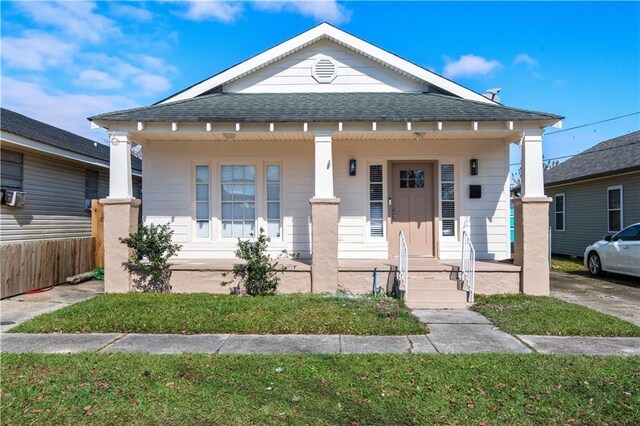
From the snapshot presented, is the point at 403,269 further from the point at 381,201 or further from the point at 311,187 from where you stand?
the point at 311,187

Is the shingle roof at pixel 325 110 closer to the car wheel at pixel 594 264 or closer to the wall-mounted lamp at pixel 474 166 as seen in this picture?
the wall-mounted lamp at pixel 474 166

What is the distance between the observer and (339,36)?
30.0 ft

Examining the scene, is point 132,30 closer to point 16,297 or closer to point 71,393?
point 16,297

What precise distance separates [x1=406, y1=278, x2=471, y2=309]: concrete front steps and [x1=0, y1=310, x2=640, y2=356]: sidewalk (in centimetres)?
146

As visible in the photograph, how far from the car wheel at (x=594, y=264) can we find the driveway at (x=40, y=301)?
12177 mm

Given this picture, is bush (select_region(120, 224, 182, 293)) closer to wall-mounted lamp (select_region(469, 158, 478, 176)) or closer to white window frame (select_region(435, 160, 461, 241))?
white window frame (select_region(435, 160, 461, 241))

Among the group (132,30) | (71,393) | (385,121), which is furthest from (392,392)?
(132,30)

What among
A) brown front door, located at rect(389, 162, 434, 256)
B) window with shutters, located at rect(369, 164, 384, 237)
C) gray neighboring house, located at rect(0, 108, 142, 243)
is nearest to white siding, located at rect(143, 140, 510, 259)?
window with shutters, located at rect(369, 164, 384, 237)

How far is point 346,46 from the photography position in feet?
30.3

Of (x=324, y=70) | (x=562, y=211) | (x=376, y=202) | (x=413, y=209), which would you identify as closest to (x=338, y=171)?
(x=376, y=202)

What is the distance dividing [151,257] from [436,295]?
520 centimetres

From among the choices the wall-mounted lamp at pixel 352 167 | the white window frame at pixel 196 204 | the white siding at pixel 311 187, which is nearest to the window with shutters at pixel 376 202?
the white siding at pixel 311 187

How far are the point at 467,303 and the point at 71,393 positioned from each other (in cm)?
588

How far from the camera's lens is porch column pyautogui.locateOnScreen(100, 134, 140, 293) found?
7324 millimetres
